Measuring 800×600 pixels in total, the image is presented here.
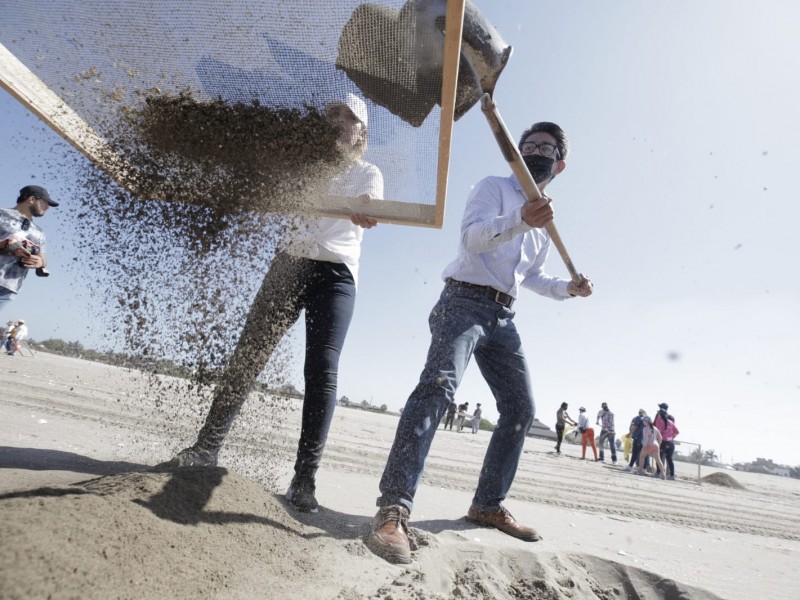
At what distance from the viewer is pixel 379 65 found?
1776 millimetres

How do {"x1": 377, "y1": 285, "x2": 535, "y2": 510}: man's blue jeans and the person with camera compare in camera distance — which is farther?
the person with camera

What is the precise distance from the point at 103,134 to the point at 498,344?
2.16 metres

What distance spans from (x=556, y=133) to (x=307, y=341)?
183 centimetres

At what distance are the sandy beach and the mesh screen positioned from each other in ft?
3.54

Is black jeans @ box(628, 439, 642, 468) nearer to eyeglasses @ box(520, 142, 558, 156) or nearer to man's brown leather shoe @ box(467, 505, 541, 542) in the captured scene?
man's brown leather shoe @ box(467, 505, 541, 542)

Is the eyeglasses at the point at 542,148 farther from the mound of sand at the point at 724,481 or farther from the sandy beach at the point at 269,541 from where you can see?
the mound of sand at the point at 724,481

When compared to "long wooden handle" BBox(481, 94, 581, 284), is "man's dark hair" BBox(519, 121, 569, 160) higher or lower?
higher

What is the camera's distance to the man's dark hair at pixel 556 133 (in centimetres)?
267

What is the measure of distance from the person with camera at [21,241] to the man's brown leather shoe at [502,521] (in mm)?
4203

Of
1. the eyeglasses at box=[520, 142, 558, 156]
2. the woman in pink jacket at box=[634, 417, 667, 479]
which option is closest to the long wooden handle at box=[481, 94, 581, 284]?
the eyeglasses at box=[520, 142, 558, 156]

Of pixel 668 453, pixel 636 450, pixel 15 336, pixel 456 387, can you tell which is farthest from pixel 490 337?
pixel 15 336

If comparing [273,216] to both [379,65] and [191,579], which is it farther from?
[191,579]

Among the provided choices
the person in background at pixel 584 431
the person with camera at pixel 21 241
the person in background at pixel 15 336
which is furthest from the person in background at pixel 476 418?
the person with camera at pixel 21 241

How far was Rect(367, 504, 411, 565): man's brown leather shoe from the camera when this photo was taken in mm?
1661
